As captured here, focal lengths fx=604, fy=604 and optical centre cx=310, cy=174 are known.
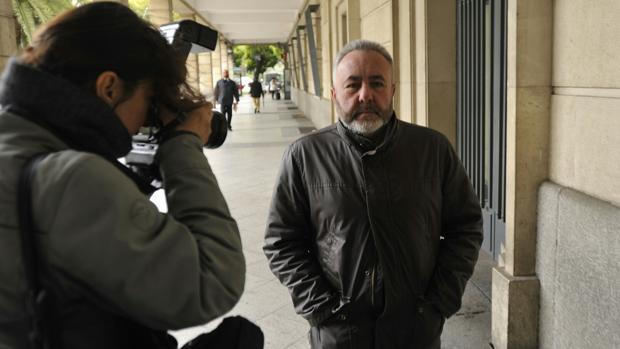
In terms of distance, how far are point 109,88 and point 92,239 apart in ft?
1.00

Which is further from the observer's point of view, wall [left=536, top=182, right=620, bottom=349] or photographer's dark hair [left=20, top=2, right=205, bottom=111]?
wall [left=536, top=182, right=620, bottom=349]

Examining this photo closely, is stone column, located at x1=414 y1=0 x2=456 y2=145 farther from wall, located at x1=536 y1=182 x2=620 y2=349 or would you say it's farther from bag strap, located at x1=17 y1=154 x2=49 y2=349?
bag strap, located at x1=17 y1=154 x2=49 y2=349

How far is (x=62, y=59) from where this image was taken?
3.62 feet

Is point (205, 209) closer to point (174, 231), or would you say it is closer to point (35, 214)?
point (174, 231)

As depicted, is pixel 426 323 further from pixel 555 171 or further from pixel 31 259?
pixel 31 259

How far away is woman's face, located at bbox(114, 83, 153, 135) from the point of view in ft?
3.88

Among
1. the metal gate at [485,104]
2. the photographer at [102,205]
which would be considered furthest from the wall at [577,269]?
the photographer at [102,205]

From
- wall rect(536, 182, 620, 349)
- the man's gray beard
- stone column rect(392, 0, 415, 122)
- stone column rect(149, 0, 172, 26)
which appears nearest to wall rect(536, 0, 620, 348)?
wall rect(536, 182, 620, 349)

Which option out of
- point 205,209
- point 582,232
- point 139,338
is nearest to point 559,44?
point 582,232

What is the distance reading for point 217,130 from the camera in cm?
145

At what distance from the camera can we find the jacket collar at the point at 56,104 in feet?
3.56

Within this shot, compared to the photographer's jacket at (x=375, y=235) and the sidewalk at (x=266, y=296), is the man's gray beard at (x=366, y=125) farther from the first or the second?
the sidewalk at (x=266, y=296)

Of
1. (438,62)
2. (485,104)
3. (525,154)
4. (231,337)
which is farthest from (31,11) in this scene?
(231,337)

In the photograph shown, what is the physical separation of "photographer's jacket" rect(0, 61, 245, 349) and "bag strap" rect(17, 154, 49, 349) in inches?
0.4
